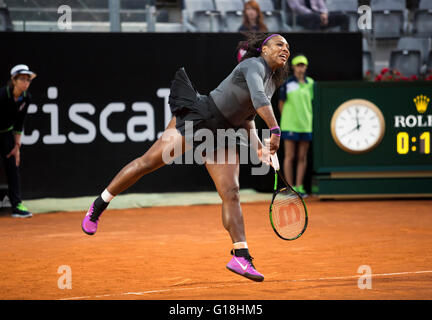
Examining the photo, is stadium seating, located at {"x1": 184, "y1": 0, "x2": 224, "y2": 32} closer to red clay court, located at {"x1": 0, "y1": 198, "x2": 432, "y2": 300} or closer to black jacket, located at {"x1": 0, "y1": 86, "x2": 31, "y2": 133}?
red clay court, located at {"x1": 0, "y1": 198, "x2": 432, "y2": 300}

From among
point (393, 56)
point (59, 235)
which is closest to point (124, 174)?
point (59, 235)

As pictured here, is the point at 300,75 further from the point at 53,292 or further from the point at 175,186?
the point at 53,292

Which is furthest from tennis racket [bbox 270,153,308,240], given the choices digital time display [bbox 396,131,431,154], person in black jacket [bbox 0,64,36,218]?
digital time display [bbox 396,131,431,154]

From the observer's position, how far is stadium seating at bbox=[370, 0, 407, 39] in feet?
37.2

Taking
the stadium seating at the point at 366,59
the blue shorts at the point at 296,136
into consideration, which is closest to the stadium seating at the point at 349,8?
the stadium seating at the point at 366,59

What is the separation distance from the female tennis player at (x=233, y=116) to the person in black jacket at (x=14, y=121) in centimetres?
324

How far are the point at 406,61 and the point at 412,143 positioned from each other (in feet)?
9.68

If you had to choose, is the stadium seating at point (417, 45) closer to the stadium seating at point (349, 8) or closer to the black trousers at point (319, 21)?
the stadium seating at point (349, 8)

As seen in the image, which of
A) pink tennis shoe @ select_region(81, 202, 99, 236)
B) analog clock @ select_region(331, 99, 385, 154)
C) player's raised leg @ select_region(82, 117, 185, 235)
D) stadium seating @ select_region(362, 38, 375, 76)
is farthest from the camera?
stadium seating @ select_region(362, 38, 375, 76)

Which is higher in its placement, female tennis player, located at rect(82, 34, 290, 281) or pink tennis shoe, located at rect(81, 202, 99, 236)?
female tennis player, located at rect(82, 34, 290, 281)

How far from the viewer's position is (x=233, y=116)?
425 centimetres

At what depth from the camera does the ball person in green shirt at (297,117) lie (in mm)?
8812

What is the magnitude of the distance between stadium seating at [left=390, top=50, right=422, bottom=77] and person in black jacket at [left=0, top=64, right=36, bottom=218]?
6.24 m

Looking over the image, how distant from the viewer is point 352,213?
764cm
